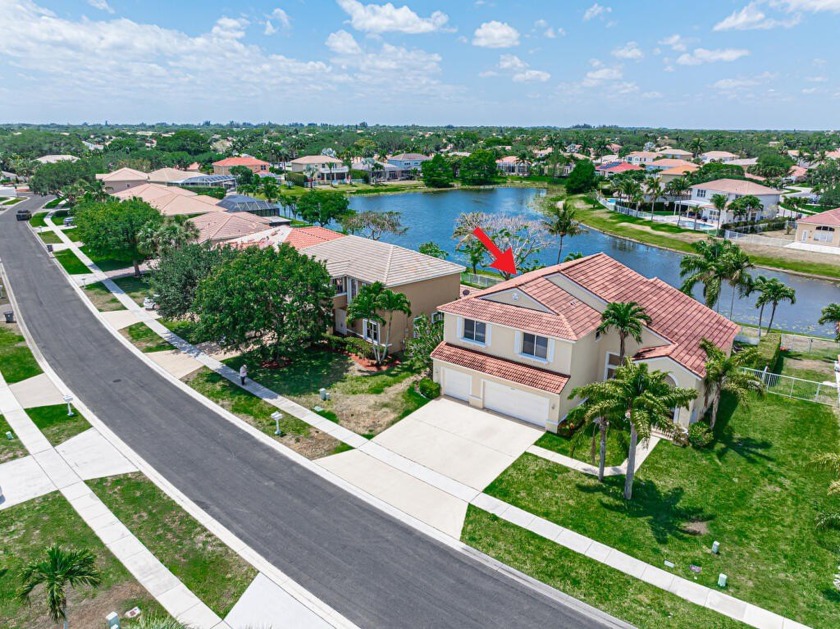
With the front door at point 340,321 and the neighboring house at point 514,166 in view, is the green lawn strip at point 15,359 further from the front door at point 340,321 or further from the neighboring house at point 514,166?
the neighboring house at point 514,166

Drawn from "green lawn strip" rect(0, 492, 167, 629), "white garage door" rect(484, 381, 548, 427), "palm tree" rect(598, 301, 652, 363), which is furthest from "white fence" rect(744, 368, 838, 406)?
"green lawn strip" rect(0, 492, 167, 629)

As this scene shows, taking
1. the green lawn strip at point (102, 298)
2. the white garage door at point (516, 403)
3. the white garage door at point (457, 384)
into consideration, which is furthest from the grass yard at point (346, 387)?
the green lawn strip at point (102, 298)

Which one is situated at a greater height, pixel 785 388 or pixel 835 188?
pixel 835 188

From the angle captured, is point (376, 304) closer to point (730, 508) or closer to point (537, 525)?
point (537, 525)

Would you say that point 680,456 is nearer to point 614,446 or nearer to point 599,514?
point 614,446

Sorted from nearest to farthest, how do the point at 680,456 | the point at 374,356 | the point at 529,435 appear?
1. the point at 680,456
2. the point at 529,435
3. the point at 374,356

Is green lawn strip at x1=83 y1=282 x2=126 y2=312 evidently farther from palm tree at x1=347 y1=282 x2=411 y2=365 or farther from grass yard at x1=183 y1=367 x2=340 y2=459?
palm tree at x1=347 y1=282 x2=411 y2=365

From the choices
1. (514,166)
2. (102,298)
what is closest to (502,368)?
(102,298)

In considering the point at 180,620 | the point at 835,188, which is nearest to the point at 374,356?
the point at 180,620
